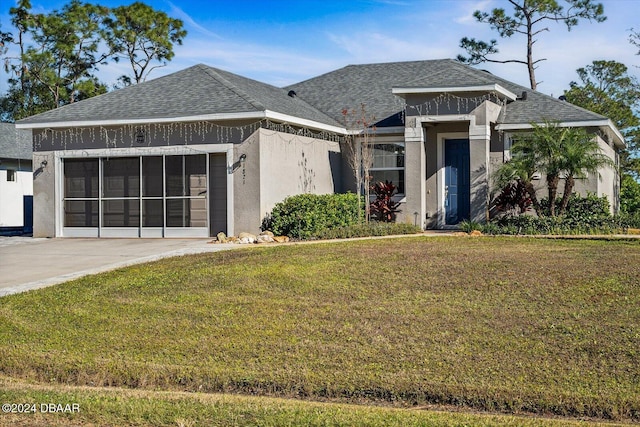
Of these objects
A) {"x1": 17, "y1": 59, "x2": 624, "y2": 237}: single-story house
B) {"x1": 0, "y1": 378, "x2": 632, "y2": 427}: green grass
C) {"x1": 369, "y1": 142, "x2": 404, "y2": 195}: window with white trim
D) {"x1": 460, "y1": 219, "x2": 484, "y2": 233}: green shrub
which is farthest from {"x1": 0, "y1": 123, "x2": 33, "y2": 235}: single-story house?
{"x1": 0, "y1": 378, "x2": 632, "y2": 427}: green grass

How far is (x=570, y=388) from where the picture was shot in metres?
7.20

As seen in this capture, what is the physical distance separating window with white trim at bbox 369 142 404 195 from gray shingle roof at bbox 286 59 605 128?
783mm

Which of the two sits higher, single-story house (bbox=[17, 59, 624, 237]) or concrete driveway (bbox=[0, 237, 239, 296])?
single-story house (bbox=[17, 59, 624, 237])

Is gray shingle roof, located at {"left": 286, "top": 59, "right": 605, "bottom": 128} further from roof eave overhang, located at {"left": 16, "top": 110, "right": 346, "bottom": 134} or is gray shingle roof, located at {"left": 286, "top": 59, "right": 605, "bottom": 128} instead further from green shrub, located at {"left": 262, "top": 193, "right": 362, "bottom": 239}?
green shrub, located at {"left": 262, "top": 193, "right": 362, "bottom": 239}

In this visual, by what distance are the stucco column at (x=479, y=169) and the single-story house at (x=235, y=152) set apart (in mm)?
25

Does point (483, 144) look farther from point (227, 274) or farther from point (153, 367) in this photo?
point (153, 367)

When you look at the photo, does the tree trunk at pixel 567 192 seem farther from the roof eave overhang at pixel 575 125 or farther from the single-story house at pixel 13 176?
the single-story house at pixel 13 176

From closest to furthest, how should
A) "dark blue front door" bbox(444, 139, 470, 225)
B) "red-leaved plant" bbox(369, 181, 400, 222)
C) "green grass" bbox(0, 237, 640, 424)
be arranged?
1. "green grass" bbox(0, 237, 640, 424)
2. "red-leaved plant" bbox(369, 181, 400, 222)
3. "dark blue front door" bbox(444, 139, 470, 225)

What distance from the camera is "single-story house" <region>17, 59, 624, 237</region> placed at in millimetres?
18594

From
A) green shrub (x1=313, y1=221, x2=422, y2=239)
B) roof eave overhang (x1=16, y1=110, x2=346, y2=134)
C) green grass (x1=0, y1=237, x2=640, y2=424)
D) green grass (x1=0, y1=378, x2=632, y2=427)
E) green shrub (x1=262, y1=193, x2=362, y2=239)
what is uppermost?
roof eave overhang (x1=16, y1=110, x2=346, y2=134)

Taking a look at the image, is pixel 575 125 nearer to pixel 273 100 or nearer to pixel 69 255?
pixel 273 100

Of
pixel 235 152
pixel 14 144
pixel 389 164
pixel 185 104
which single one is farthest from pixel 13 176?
pixel 389 164

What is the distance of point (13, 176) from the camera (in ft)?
97.2

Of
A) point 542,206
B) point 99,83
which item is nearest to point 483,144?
point 542,206
